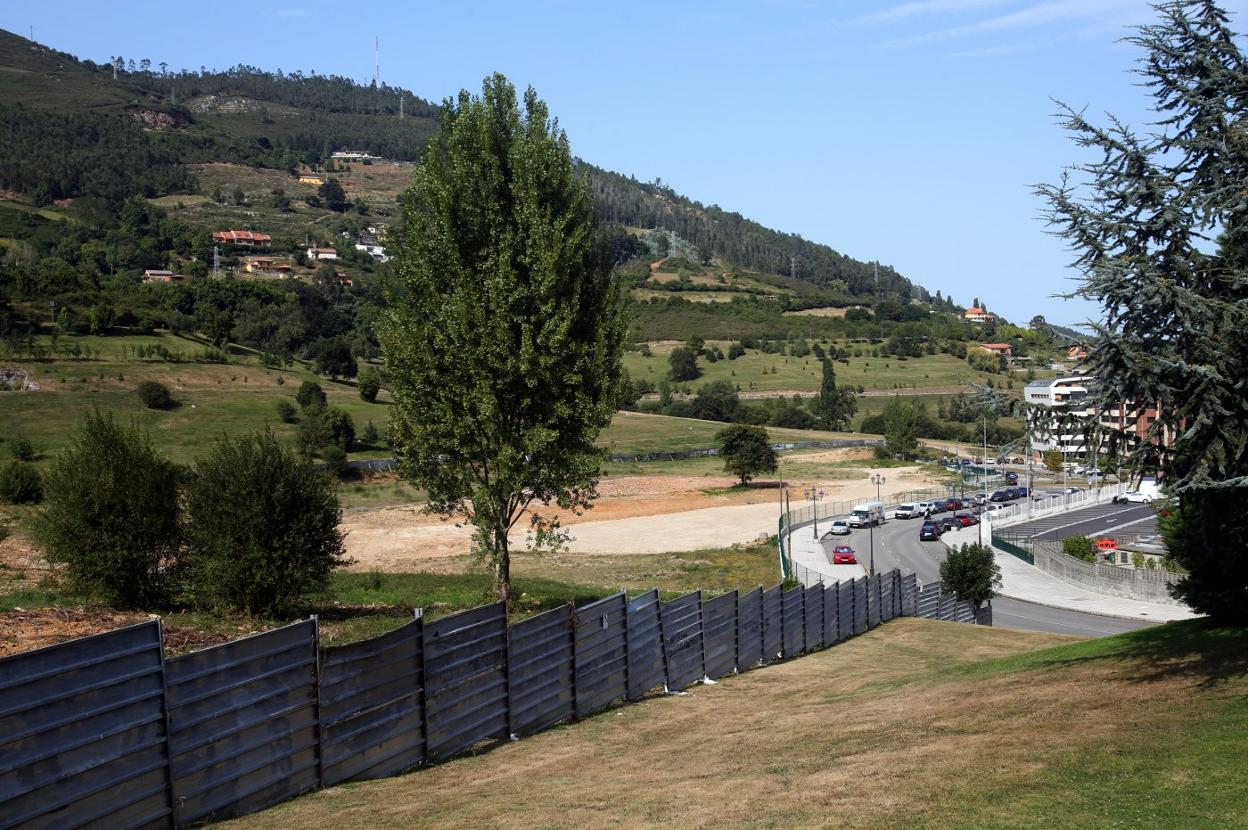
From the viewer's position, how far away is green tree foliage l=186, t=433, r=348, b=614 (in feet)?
73.0

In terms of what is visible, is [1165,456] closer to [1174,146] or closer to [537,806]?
[1174,146]

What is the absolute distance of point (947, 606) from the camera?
128 feet

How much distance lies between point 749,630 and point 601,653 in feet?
21.7

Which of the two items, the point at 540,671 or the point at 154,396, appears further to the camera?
the point at 154,396

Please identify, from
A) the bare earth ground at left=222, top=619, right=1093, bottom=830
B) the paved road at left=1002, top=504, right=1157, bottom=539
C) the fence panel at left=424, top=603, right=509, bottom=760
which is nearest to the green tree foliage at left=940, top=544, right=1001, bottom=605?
the bare earth ground at left=222, top=619, right=1093, bottom=830

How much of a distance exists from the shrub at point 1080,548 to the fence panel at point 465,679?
52.4 m

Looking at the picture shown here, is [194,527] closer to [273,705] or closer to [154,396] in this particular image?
[273,705]

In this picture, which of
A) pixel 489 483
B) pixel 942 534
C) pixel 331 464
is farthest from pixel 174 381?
pixel 489 483

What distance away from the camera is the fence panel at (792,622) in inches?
917

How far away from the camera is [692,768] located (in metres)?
11.0

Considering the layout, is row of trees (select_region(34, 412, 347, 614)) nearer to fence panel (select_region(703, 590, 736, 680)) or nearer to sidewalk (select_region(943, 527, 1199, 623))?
fence panel (select_region(703, 590, 736, 680))

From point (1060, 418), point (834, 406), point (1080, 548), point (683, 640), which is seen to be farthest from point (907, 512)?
point (1060, 418)

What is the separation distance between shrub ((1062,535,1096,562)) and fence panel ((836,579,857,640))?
34577 millimetres

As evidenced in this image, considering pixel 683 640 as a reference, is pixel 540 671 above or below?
above
